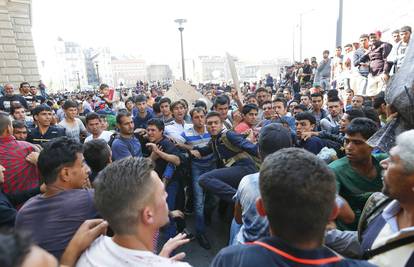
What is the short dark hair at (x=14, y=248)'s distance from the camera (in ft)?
2.72

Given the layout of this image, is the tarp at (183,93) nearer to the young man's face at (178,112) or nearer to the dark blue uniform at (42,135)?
the young man's face at (178,112)

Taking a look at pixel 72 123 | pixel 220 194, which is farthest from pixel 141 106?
pixel 220 194

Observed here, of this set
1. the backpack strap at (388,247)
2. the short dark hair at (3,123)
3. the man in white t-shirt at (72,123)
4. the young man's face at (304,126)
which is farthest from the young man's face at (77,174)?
the man in white t-shirt at (72,123)

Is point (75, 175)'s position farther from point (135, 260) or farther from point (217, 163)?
point (217, 163)

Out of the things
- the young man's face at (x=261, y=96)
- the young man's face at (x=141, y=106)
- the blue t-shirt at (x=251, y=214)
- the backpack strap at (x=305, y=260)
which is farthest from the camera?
the young man's face at (x=261, y=96)

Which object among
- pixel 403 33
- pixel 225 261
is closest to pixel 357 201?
pixel 225 261

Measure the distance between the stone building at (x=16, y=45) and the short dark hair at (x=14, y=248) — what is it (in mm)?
19673

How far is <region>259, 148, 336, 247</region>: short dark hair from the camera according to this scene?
1129 mm

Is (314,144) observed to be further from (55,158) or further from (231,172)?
(55,158)

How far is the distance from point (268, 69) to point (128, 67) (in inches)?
2007

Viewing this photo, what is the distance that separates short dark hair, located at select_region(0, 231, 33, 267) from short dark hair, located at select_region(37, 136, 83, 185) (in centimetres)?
120

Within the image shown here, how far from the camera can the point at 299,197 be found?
3.71 feet

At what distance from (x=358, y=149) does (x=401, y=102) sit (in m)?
0.68

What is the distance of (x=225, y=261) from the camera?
1187mm
